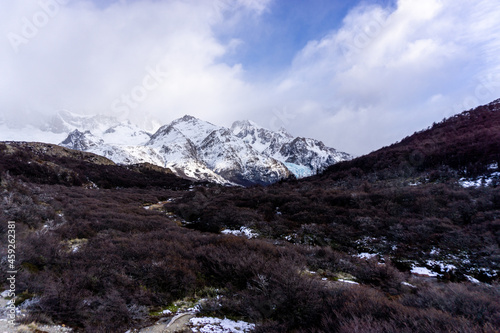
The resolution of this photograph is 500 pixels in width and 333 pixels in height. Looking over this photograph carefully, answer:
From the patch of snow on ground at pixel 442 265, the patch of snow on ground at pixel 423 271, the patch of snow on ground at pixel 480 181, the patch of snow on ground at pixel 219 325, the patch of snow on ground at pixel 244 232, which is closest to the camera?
the patch of snow on ground at pixel 219 325

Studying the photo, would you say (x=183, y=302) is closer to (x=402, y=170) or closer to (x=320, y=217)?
(x=320, y=217)

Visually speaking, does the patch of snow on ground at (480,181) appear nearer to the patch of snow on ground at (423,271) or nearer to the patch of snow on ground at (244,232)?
the patch of snow on ground at (423,271)

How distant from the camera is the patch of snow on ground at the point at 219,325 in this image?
4.22 m

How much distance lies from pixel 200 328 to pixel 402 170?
28.2 metres

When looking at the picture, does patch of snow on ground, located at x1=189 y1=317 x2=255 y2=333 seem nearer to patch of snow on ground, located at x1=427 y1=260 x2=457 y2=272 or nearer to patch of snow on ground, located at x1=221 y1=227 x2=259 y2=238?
patch of snow on ground, located at x1=427 y1=260 x2=457 y2=272

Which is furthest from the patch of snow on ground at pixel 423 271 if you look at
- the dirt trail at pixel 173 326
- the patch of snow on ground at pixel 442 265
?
the dirt trail at pixel 173 326

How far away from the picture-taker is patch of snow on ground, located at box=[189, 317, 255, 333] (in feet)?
13.9

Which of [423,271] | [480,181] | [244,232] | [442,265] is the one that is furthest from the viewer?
[480,181]

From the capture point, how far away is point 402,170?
26.0m

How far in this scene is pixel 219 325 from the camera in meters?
4.39

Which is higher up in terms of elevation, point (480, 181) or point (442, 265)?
point (480, 181)

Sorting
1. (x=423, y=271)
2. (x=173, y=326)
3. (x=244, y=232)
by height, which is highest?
(x=244, y=232)

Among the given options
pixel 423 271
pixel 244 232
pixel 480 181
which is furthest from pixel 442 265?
pixel 480 181

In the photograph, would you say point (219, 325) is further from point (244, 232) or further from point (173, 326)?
point (244, 232)
